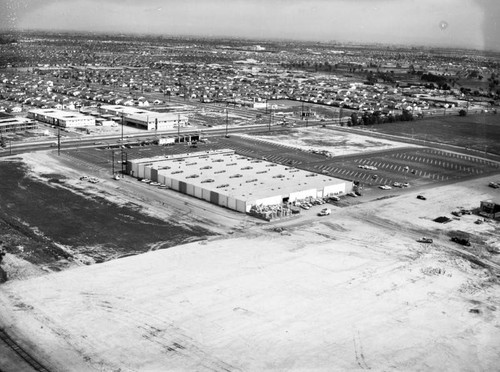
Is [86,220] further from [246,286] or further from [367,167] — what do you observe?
[367,167]

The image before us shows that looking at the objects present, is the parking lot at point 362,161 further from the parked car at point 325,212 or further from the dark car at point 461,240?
the dark car at point 461,240

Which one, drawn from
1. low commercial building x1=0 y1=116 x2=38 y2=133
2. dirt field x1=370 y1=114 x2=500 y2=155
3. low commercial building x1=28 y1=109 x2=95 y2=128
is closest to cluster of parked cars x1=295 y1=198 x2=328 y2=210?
dirt field x1=370 y1=114 x2=500 y2=155

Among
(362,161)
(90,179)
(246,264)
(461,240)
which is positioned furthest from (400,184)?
(90,179)

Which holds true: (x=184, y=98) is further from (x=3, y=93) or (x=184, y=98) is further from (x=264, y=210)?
(x=264, y=210)

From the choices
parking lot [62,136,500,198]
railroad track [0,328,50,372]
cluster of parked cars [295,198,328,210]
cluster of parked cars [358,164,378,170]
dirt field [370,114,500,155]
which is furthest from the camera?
dirt field [370,114,500,155]

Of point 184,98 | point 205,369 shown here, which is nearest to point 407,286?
point 205,369

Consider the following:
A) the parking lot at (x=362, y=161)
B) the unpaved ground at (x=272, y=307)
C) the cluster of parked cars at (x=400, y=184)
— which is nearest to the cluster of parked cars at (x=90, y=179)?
the parking lot at (x=362, y=161)

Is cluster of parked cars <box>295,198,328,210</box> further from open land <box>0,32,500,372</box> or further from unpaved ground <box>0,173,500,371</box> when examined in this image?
unpaved ground <box>0,173,500,371</box>
